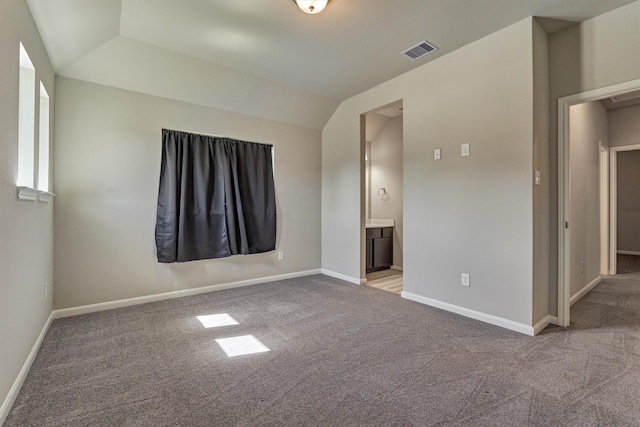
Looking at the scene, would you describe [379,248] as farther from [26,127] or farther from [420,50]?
[26,127]

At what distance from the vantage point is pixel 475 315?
290cm

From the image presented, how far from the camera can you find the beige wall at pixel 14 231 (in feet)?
5.01

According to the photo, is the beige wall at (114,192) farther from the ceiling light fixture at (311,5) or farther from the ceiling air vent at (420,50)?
the ceiling air vent at (420,50)

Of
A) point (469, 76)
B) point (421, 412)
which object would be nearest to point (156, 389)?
point (421, 412)

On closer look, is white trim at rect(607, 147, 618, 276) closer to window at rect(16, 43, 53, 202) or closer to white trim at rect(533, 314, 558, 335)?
white trim at rect(533, 314, 558, 335)

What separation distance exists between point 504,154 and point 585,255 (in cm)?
225

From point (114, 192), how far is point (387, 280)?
3.65m

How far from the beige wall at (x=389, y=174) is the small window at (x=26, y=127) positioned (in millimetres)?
4753

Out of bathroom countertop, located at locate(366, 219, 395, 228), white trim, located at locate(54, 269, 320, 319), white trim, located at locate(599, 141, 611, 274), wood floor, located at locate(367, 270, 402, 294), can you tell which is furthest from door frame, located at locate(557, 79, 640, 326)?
white trim, located at locate(54, 269, 320, 319)

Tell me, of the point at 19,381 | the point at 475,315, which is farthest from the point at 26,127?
the point at 475,315

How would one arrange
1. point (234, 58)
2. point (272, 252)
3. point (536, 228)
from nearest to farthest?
1. point (536, 228)
2. point (234, 58)
3. point (272, 252)

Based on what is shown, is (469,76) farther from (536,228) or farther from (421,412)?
(421,412)

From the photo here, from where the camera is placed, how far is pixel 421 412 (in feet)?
5.21

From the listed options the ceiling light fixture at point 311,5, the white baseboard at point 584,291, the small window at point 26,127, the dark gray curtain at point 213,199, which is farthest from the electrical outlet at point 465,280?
the small window at point 26,127
